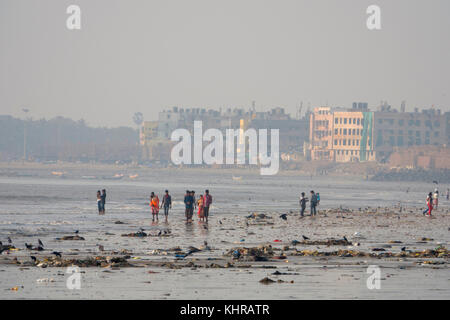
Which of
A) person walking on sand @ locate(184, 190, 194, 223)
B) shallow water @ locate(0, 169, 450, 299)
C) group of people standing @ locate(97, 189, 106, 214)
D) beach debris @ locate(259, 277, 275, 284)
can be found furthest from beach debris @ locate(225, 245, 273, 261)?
group of people standing @ locate(97, 189, 106, 214)

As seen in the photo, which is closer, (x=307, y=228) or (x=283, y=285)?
(x=283, y=285)

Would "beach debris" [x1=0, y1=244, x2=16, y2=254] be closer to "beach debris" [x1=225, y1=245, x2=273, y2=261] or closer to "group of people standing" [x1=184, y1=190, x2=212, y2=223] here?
"beach debris" [x1=225, y1=245, x2=273, y2=261]

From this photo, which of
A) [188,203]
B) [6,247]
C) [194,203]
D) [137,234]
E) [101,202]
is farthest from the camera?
[101,202]

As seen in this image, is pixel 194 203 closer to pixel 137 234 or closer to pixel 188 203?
pixel 188 203

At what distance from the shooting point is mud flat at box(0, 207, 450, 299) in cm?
2242

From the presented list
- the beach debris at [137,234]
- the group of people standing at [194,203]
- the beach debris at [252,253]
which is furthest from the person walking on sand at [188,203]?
the beach debris at [252,253]

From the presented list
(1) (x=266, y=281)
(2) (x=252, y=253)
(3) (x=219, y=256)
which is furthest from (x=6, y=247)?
(1) (x=266, y=281)

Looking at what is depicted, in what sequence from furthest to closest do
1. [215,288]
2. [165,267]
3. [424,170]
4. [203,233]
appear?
1. [424,170]
2. [203,233]
3. [165,267]
4. [215,288]

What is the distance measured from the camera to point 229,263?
2773 centimetres

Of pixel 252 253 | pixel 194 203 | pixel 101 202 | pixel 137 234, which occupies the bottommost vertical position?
pixel 137 234

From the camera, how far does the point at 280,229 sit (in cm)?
4438
